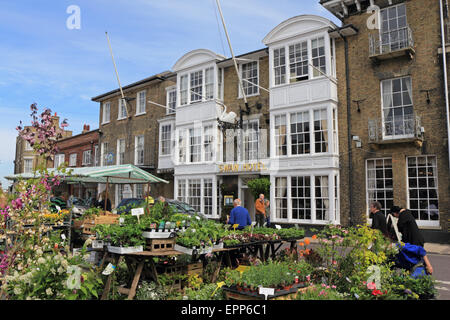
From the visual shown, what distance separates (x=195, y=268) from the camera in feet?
21.2

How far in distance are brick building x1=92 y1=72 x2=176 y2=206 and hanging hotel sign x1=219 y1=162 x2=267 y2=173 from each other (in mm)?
5287

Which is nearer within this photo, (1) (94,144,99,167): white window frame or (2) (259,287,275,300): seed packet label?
(2) (259,287,275,300): seed packet label

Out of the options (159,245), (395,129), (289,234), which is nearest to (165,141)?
(395,129)

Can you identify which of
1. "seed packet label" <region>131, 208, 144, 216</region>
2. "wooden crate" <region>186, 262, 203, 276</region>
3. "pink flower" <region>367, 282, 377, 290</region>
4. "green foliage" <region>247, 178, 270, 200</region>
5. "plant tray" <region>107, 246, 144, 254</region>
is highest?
"green foliage" <region>247, 178, 270, 200</region>

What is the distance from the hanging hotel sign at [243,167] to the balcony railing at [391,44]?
7.05 metres

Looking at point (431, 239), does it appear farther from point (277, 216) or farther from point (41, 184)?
point (41, 184)

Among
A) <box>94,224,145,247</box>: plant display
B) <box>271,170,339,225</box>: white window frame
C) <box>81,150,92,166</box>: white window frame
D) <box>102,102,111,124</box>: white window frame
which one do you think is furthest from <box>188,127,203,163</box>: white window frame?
<box>94,224,145,247</box>: plant display

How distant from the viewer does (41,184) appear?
5.32 meters

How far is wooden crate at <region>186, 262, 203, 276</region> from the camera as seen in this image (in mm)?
6304

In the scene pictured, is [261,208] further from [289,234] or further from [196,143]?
[289,234]

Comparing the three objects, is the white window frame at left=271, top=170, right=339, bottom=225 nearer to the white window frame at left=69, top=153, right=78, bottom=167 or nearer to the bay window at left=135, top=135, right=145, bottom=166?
the bay window at left=135, top=135, right=145, bottom=166

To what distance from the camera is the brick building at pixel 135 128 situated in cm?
2481

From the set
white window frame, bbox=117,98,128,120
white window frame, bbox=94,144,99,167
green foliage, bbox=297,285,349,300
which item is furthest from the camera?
white window frame, bbox=94,144,99,167

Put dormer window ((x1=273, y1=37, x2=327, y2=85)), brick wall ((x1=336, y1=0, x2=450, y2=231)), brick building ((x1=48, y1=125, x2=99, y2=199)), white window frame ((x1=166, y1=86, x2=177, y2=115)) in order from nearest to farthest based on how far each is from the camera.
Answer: brick wall ((x1=336, y1=0, x2=450, y2=231)) → dormer window ((x1=273, y1=37, x2=327, y2=85)) → white window frame ((x1=166, y1=86, x2=177, y2=115)) → brick building ((x1=48, y1=125, x2=99, y2=199))
